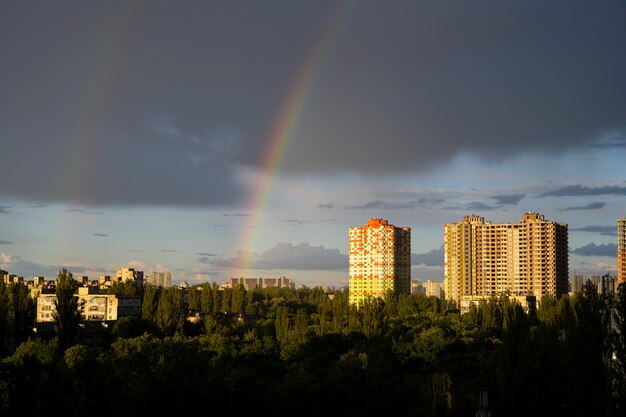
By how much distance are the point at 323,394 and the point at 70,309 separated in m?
18.2

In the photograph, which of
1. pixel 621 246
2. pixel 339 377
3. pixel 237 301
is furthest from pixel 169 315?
pixel 621 246

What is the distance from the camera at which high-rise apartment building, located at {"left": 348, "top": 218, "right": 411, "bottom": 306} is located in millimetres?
123812

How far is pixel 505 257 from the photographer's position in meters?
111

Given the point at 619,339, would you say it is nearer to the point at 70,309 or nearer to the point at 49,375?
the point at 49,375

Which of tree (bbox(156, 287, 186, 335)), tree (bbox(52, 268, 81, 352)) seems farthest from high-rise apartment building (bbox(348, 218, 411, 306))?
tree (bbox(52, 268, 81, 352))

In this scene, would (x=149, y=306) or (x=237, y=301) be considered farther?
(x=237, y=301)

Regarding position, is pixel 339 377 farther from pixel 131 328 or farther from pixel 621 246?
pixel 621 246

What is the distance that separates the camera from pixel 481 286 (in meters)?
112

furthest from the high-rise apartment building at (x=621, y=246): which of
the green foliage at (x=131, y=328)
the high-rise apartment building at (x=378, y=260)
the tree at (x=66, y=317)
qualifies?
the tree at (x=66, y=317)

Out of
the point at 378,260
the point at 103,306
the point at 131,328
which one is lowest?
the point at 131,328

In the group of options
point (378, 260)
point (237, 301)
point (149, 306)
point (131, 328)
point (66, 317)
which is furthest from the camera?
point (378, 260)

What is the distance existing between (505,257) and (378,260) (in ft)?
74.0

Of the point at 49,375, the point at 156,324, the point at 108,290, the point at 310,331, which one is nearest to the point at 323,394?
the point at 49,375

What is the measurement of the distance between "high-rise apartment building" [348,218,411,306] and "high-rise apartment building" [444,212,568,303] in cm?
1081
